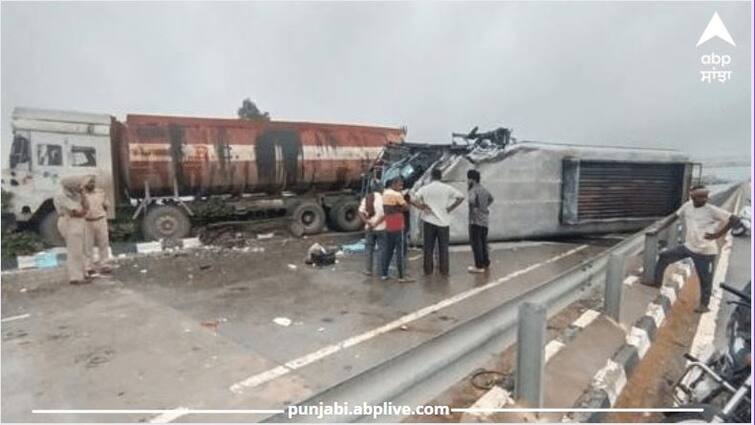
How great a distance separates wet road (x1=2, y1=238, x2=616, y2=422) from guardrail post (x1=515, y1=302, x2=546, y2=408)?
28.3 inches

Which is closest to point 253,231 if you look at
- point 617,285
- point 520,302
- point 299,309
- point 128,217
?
point 128,217

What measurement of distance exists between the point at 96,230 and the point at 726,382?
6103 millimetres

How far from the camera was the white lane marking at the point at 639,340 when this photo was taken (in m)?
3.13

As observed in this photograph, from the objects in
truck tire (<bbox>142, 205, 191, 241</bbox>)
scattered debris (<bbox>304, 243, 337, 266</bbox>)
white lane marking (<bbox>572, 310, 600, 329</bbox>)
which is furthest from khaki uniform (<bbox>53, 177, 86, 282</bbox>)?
white lane marking (<bbox>572, 310, 600, 329</bbox>)

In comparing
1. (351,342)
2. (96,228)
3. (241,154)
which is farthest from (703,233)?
(241,154)

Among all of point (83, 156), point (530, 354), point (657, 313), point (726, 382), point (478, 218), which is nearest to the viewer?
point (726, 382)

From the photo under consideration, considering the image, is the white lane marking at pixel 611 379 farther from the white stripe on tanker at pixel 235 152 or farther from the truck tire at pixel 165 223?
the white stripe on tanker at pixel 235 152

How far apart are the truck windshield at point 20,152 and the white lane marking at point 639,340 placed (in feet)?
22.2

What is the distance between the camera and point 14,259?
18.8 ft

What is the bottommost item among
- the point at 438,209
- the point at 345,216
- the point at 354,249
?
the point at 354,249

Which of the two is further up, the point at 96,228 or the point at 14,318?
the point at 96,228

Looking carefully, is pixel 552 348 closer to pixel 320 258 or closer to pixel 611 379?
pixel 611 379

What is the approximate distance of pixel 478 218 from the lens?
5.75 meters

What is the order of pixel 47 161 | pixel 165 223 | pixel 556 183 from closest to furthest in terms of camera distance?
1. pixel 47 161
2. pixel 556 183
3. pixel 165 223
